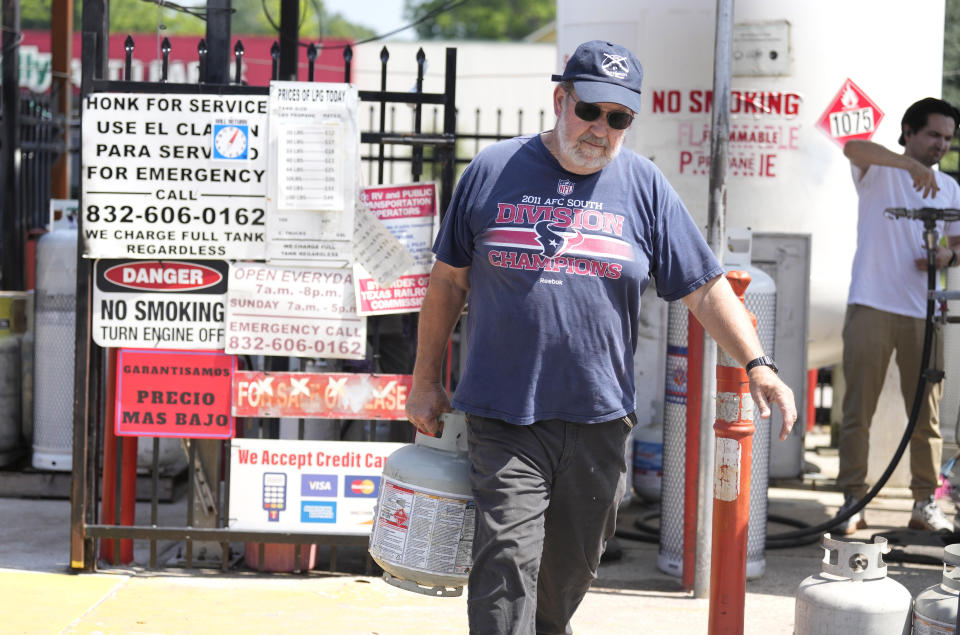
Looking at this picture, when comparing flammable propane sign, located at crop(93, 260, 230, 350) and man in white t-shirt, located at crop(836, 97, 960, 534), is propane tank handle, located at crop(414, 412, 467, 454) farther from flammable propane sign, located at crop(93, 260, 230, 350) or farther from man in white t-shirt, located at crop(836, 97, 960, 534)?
man in white t-shirt, located at crop(836, 97, 960, 534)

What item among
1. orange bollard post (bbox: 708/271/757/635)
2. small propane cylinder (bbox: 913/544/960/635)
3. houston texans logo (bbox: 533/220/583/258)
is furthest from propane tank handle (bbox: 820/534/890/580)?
houston texans logo (bbox: 533/220/583/258)

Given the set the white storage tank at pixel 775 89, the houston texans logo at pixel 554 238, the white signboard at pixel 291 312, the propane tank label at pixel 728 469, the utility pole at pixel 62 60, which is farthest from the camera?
the utility pole at pixel 62 60

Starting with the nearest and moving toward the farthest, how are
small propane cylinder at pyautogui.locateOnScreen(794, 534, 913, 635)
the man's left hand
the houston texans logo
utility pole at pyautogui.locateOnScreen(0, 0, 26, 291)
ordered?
the man's left hand < the houston texans logo < small propane cylinder at pyautogui.locateOnScreen(794, 534, 913, 635) < utility pole at pyautogui.locateOnScreen(0, 0, 26, 291)

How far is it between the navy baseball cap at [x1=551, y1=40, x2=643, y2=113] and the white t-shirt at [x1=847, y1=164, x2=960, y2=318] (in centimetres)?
338

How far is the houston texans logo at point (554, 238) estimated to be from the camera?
3477 millimetres

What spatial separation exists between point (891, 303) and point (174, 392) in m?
3.58

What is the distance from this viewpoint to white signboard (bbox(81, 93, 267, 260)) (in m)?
5.13

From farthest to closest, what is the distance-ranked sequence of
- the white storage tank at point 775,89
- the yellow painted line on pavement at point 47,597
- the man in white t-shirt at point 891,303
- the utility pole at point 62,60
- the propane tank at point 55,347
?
the utility pole at point 62,60 → the white storage tank at point 775,89 → the propane tank at point 55,347 → the man in white t-shirt at point 891,303 → the yellow painted line on pavement at point 47,597

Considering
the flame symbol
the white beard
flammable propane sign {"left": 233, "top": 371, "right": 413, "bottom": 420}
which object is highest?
the flame symbol

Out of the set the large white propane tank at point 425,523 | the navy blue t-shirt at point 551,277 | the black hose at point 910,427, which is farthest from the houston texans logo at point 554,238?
the black hose at point 910,427

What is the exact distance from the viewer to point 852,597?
12.8 feet

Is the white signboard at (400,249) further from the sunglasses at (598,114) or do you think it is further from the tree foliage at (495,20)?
the tree foliage at (495,20)

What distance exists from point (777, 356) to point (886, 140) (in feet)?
4.53

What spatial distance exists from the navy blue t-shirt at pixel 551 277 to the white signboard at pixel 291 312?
1.70 metres
